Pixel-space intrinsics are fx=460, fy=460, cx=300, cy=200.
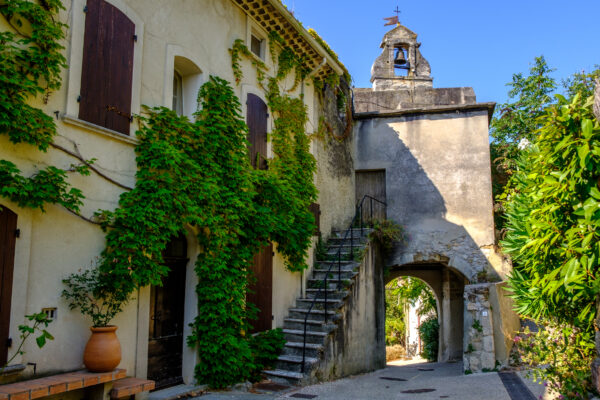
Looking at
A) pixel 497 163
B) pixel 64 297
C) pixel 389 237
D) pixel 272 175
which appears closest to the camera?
pixel 64 297

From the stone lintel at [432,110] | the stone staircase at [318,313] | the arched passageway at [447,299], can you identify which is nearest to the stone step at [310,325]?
the stone staircase at [318,313]

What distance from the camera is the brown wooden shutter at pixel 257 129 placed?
8477 millimetres

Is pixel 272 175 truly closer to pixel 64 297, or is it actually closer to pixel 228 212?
pixel 228 212

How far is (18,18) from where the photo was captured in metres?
4.71

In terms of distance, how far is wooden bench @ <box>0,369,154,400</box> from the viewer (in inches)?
162

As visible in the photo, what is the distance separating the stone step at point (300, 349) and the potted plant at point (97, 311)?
352cm

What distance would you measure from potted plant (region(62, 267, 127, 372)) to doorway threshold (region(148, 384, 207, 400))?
4.02 ft

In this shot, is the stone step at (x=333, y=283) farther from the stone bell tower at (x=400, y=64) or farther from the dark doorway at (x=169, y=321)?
the stone bell tower at (x=400, y=64)

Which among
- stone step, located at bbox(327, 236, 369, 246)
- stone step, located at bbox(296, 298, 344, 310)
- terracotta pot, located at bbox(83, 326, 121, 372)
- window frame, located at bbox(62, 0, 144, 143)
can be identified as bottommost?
terracotta pot, located at bbox(83, 326, 121, 372)

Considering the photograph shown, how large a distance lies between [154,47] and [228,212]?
2.66 meters

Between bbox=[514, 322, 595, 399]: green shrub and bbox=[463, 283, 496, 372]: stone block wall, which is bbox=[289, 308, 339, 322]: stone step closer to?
bbox=[463, 283, 496, 372]: stone block wall

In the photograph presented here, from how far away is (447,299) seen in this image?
613 inches

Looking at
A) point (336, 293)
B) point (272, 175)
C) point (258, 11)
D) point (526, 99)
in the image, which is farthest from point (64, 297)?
point (526, 99)

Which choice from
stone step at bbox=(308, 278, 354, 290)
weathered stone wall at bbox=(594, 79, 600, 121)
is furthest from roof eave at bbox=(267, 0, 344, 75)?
weathered stone wall at bbox=(594, 79, 600, 121)
